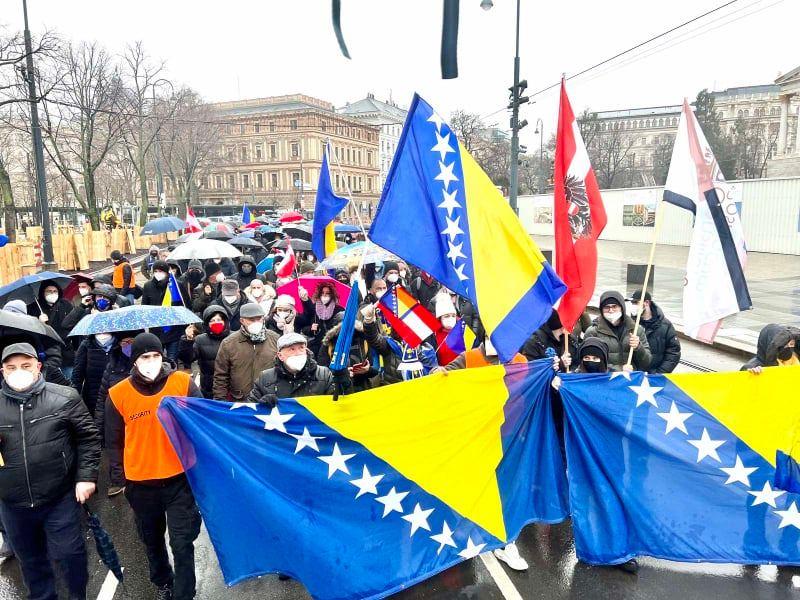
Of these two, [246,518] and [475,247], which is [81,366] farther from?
[475,247]

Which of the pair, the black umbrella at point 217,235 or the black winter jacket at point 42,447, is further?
the black umbrella at point 217,235

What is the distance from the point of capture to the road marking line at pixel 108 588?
388cm

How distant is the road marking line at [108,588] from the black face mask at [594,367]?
369 centimetres

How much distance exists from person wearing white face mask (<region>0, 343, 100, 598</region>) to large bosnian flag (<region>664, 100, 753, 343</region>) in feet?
14.1

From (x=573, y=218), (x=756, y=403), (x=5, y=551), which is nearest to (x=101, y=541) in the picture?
(x=5, y=551)

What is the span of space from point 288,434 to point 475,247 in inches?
69.5

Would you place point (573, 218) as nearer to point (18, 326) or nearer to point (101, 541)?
point (101, 541)

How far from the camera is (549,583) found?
3932mm

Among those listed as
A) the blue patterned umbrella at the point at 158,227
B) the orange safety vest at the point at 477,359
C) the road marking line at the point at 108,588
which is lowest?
the road marking line at the point at 108,588

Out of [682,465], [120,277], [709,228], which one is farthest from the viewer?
[120,277]

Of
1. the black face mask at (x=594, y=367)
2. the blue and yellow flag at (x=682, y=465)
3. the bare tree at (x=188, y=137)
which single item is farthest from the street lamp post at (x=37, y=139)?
the bare tree at (x=188, y=137)

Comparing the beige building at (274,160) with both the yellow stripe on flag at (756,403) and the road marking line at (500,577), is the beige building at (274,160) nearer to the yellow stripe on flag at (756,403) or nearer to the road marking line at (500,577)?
the road marking line at (500,577)

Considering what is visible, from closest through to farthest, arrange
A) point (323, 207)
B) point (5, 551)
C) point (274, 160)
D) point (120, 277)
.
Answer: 1. point (5, 551)
2. point (323, 207)
3. point (120, 277)
4. point (274, 160)

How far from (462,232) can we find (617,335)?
83.7 inches
